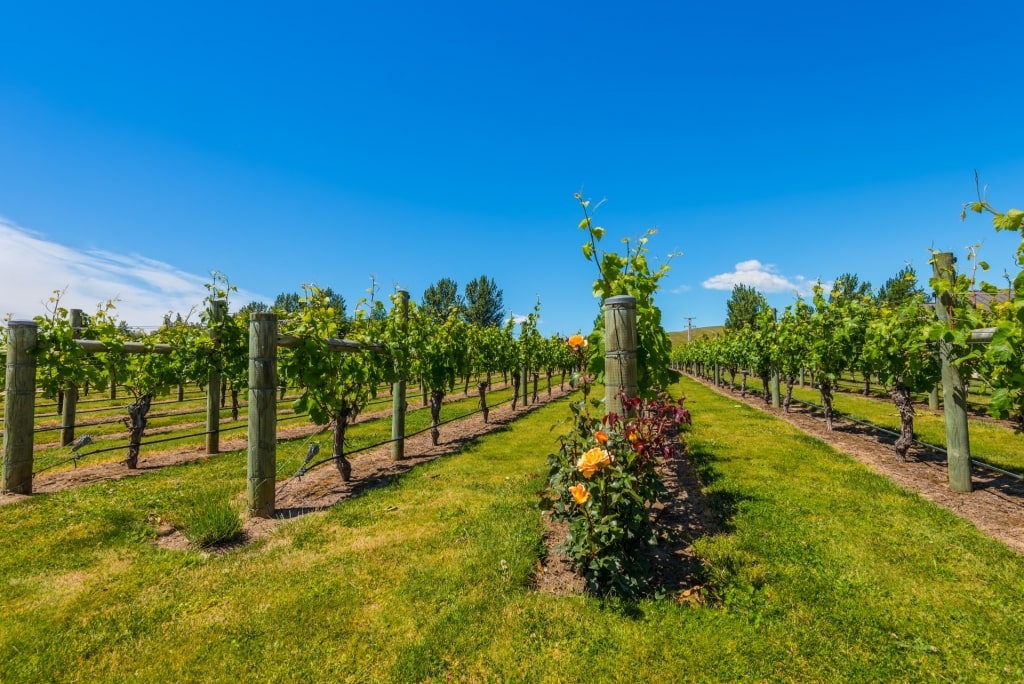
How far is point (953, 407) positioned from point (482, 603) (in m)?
6.62

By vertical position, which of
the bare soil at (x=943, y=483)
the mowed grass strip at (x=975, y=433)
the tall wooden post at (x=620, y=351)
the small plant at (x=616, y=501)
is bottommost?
the bare soil at (x=943, y=483)

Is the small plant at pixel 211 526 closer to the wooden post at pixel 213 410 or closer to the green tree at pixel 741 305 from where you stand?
the wooden post at pixel 213 410

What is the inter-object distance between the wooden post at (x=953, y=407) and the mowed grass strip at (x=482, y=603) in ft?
3.55

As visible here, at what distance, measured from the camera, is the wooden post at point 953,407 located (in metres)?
5.51

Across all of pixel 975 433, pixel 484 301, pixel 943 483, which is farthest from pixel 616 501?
pixel 484 301

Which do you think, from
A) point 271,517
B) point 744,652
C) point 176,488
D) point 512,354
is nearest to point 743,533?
point 744,652

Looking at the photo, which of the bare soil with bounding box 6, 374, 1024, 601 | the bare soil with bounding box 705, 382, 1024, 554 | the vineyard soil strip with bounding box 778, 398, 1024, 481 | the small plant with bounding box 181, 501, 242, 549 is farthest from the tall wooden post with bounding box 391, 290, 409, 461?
the vineyard soil strip with bounding box 778, 398, 1024, 481

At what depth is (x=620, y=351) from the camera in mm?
3684

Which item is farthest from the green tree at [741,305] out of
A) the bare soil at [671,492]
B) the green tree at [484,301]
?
the bare soil at [671,492]

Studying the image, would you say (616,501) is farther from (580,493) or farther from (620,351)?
(620,351)

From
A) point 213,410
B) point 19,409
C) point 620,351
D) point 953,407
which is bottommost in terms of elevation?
point 213,410

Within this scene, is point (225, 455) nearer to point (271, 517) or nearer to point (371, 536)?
point (271, 517)

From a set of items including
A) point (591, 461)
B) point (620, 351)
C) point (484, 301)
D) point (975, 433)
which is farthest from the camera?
point (484, 301)

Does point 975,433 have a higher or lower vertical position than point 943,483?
higher
